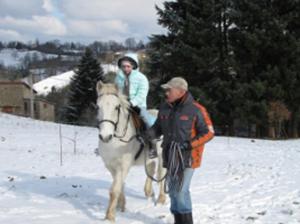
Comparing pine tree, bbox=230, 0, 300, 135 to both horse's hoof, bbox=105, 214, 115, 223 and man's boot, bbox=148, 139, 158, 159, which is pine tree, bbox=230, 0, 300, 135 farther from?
horse's hoof, bbox=105, 214, 115, 223

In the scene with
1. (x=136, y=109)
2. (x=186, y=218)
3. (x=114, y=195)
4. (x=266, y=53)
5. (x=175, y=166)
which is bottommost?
(x=186, y=218)

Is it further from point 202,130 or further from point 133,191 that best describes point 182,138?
point 133,191

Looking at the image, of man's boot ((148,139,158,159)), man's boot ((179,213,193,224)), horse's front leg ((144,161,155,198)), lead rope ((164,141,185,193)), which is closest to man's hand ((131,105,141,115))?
man's boot ((148,139,158,159))

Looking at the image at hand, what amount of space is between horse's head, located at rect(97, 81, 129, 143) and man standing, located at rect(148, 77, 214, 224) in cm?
79

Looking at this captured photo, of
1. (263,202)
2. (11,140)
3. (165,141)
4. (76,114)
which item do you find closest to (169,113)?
(165,141)

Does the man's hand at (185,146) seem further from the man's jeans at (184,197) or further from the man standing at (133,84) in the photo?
the man standing at (133,84)

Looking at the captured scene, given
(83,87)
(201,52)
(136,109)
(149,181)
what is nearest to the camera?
(136,109)

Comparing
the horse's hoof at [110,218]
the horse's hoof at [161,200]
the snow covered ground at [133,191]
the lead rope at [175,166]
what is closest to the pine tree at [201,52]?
the snow covered ground at [133,191]

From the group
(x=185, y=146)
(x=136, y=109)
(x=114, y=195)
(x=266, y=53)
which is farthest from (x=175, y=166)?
(x=266, y=53)

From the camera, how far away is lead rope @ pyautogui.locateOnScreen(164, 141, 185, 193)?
532 cm

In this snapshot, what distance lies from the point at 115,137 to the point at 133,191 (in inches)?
117

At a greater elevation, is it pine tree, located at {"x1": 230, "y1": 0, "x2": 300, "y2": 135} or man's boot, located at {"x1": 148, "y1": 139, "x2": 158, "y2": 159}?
pine tree, located at {"x1": 230, "y1": 0, "x2": 300, "y2": 135}

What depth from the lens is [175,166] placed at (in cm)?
537

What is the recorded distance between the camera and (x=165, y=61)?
1222 inches
